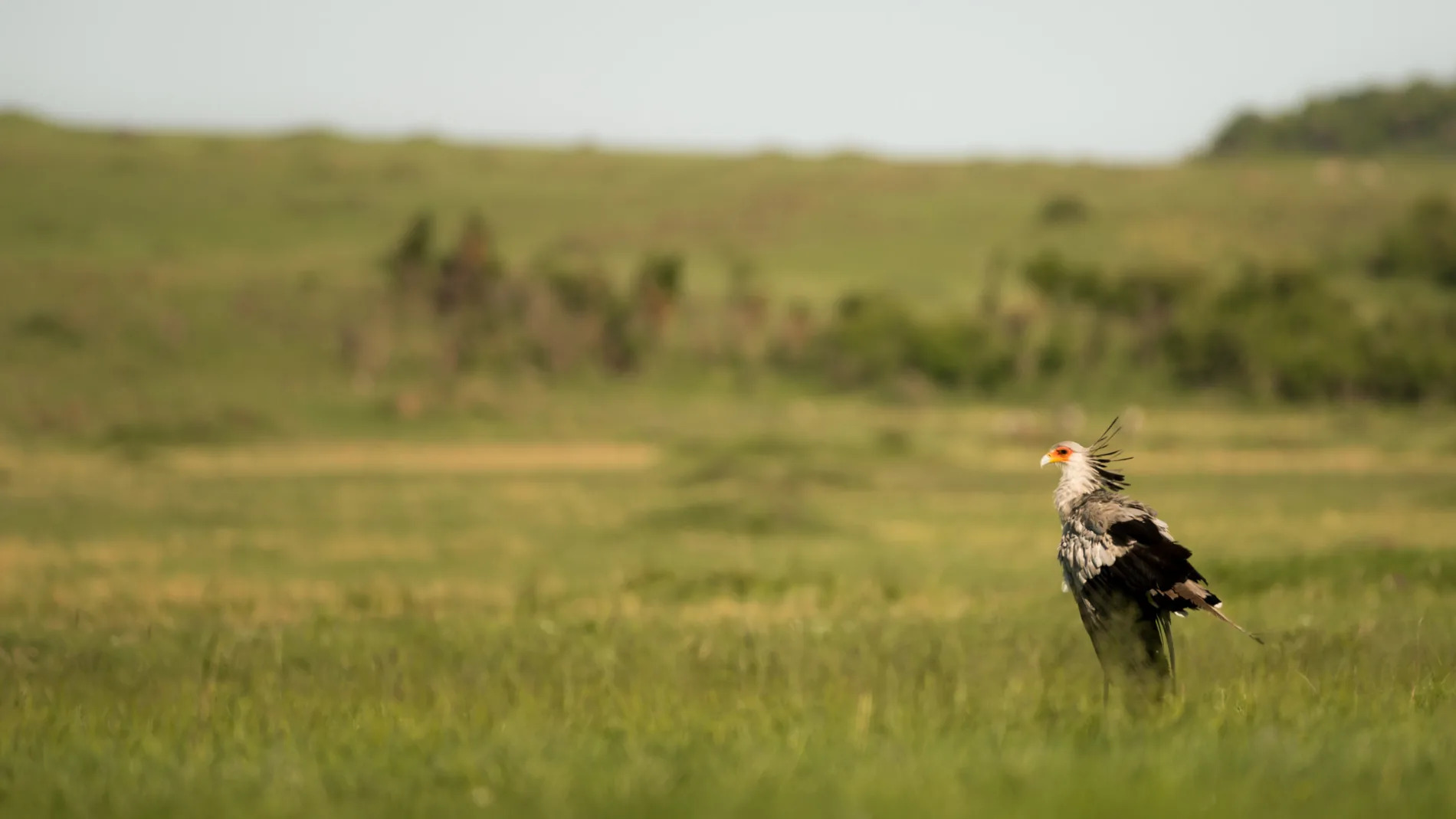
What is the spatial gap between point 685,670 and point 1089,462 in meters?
3.78

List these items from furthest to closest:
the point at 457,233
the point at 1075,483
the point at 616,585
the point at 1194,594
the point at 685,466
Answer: the point at 457,233 → the point at 685,466 → the point at 616,585 → the point at 1075,483 → the point at 1194,594

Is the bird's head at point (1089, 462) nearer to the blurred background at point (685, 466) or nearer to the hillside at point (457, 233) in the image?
the blurred background at point (685, 466)

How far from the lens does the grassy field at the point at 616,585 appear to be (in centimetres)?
715

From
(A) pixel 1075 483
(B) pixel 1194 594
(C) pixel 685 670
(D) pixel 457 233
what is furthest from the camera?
(D) pixel 457 233

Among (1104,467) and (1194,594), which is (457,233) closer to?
(1104,467)

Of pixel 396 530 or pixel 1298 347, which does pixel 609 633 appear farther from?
pixel 1298 347

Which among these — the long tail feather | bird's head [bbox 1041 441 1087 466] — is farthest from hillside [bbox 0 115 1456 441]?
the long tail feather

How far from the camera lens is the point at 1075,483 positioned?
9.38 meters

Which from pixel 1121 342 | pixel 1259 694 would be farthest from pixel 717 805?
pixel 1121 342

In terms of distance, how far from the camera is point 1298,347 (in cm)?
7812

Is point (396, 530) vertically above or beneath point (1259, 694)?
beneath

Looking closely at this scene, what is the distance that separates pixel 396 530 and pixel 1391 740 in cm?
2959

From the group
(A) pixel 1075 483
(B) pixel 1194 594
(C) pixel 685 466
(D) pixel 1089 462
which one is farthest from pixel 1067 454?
(C) pixel 685 466

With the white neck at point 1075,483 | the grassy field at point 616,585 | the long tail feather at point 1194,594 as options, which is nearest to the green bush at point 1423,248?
the grassy field at point 616,585
